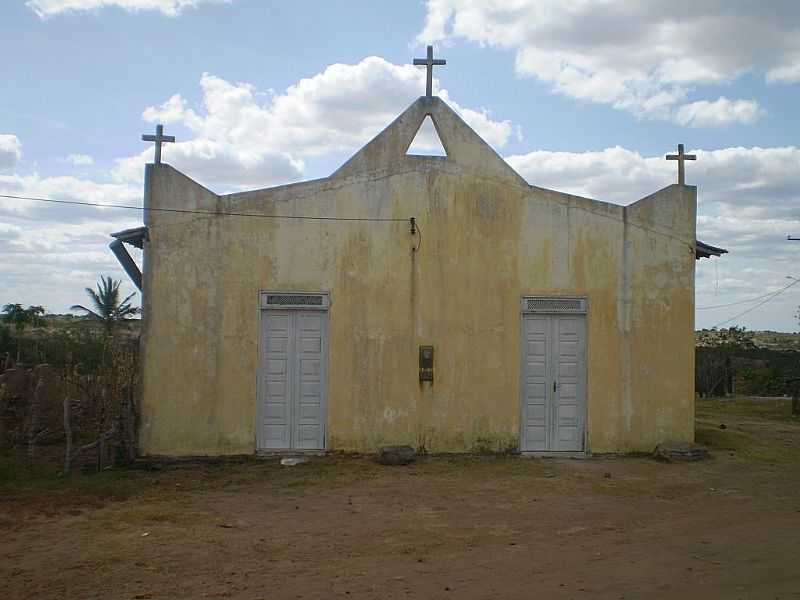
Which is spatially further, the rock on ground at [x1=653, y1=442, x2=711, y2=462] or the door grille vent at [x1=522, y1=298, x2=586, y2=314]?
the door grille vent at [x1=522, y1=298, x2=586, y2=314]

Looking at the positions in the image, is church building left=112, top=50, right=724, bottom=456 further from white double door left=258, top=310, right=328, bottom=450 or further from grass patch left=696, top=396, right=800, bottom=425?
grass patch left=696, top=396, right=800, bottom=425

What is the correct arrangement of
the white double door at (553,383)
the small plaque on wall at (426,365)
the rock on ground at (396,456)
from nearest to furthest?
1. the rock on ground at (396,456)
2. the small plaque on wall at (426,365)
3. the white double door at (553,383)

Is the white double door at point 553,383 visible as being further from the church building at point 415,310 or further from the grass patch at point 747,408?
the grass patch at point 747,408

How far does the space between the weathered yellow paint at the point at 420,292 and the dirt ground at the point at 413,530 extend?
2.36 ft

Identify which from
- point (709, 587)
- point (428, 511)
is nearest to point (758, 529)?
point (709, 587)

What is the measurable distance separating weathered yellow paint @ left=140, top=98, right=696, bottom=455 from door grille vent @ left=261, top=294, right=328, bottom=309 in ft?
0.46

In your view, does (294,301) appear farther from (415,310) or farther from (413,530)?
(413,530)

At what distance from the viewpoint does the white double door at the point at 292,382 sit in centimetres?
1233

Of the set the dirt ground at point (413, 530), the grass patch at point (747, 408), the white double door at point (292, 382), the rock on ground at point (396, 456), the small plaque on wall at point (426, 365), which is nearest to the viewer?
the dirt ground at point (413, 530)

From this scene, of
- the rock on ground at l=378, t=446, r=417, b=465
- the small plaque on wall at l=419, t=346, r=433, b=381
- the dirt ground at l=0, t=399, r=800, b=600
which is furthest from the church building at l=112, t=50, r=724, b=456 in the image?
the dirt ground at l=0, t=399, r=800, b=600

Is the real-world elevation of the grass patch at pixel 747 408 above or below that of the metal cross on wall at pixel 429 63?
below

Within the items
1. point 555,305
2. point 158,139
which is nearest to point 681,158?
point 555,305

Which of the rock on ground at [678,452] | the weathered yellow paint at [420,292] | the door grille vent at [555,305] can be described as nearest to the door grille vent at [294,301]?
the weathered yellow paint at [420,292]

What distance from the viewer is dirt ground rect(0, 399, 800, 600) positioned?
6520 millimetres
